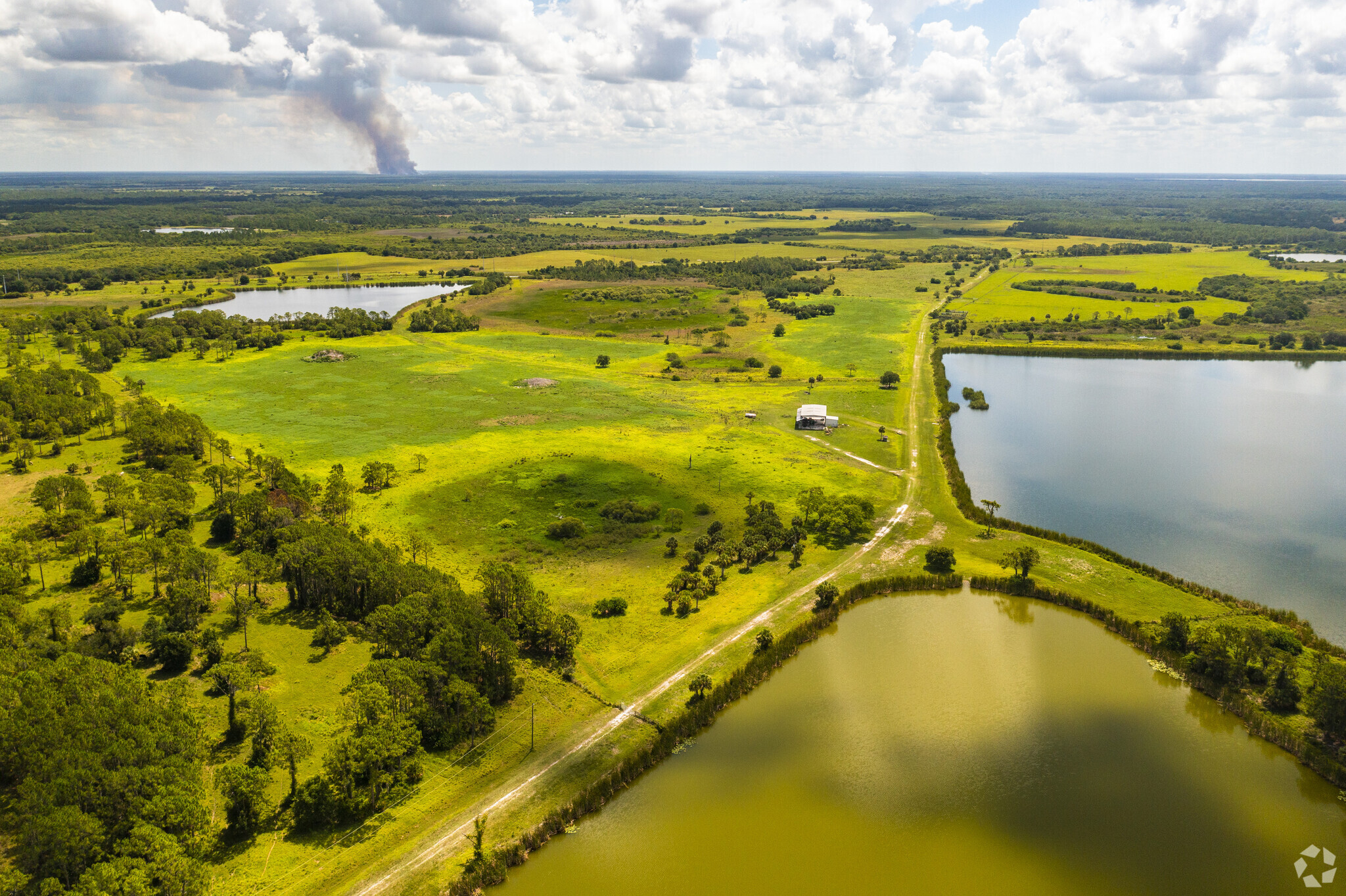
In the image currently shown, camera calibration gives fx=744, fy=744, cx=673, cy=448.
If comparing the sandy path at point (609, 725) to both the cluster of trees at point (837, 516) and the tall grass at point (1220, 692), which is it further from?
the tall grass at point (1220, 692)

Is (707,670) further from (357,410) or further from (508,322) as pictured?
(508,322)


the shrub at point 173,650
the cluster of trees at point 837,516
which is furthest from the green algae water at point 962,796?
the shrub at point 173,650

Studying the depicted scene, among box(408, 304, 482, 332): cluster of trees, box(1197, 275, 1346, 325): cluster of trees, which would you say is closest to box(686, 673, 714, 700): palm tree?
box(408, 304, 482, 332): cluster of trees

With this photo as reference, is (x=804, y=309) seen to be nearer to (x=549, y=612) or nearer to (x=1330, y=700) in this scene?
(x=549, y=612)

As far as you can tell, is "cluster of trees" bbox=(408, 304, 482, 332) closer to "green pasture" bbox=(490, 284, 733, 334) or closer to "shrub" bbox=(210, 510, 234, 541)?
"green pasture" bbox=(490, 284, 733, 334)

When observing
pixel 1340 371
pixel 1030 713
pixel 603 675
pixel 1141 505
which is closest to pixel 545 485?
pixel 603 675

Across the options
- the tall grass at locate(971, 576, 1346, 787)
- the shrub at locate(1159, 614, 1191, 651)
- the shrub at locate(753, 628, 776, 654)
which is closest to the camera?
the tall grass at locate(971, 576, 1346, 787)
